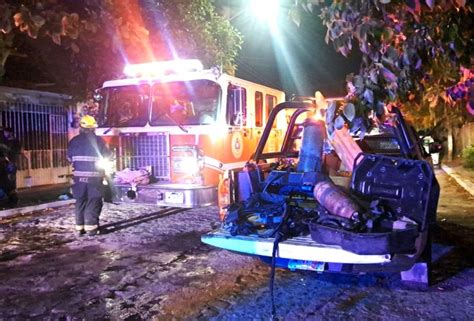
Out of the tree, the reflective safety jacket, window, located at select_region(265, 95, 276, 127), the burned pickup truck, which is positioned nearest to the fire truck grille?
the reflective safety jacket

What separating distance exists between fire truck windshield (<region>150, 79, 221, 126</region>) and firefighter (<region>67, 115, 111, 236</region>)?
124cm

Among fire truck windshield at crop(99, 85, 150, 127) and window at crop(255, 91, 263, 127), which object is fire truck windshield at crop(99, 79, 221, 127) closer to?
fire truck windshield at crop(99, 85, 150, 127)

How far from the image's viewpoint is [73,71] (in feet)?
40.1

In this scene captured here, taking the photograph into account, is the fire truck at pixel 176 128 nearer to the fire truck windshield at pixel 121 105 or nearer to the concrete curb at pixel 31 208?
the fire truck windshield at pixel 121 105

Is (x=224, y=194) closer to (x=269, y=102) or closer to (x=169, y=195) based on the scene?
(x=169, y=195)

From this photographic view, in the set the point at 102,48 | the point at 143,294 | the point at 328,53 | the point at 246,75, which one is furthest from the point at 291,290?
the point at 328,53

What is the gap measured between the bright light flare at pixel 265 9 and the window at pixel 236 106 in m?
6.58

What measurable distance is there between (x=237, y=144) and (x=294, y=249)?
4.46 meters

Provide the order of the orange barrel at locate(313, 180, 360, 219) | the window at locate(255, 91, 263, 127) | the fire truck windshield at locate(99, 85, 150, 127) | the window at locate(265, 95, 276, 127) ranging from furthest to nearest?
the window at locate(265, 95, 276, 127) < the window at locate(255, 91, 263, 127) < the fire truck windshield at locate(99, 85, 150, 127) < the orange barrel at locate(313, 180, 360, 219)

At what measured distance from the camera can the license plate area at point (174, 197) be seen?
24.3 ft

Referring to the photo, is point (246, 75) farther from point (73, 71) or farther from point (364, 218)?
point (364, 218)

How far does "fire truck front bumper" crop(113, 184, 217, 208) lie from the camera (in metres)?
7.37

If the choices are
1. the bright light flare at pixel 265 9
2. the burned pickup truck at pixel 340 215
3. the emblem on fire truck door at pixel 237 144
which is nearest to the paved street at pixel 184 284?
the burned pickup truck at pixel 340 215

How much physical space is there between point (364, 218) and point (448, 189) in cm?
926
